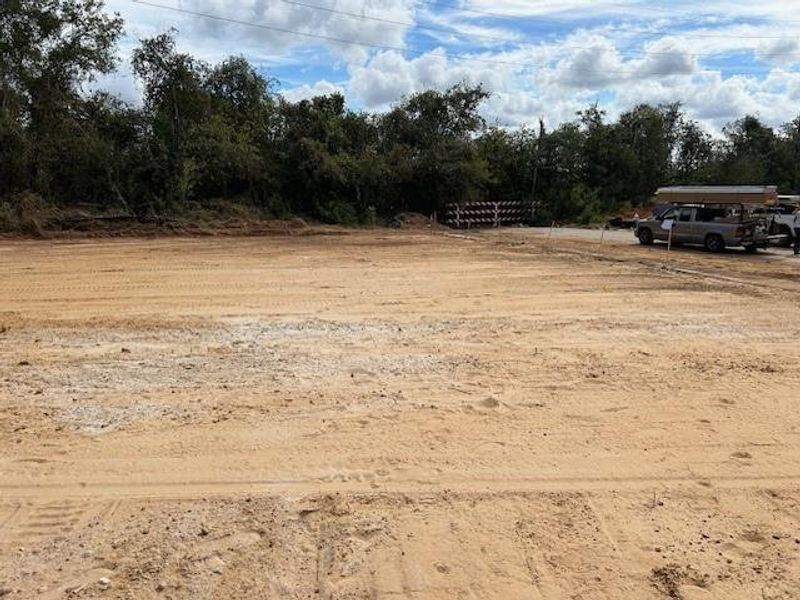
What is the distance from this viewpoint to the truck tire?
2353 cm

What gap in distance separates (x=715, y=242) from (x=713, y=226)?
566 mm

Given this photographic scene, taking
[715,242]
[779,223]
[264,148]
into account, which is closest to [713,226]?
[715,242]

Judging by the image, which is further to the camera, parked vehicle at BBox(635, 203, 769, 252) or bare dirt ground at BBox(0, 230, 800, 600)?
parked vehicle at BBox(635, 203, 769, 252)

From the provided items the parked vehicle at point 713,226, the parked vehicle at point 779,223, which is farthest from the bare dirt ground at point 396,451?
the parked vehicle at point 779,223

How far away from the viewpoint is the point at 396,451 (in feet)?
18.8

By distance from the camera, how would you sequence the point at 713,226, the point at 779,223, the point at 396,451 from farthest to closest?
the point at 779,223
the point at 713,226
the point at 396,451

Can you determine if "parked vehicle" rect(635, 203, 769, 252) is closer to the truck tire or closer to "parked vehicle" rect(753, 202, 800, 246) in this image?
the truck tire

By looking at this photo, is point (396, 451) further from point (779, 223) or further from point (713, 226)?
point (779, 223)

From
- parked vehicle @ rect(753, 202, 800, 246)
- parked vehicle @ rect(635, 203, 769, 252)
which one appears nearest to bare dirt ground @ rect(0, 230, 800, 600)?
parked vehicle @ rect(635, 203, 769, 252)

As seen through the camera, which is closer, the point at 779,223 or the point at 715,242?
the point at 715,242

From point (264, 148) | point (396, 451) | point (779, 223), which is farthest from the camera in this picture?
point (264, 148)

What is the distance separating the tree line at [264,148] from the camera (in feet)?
91.2

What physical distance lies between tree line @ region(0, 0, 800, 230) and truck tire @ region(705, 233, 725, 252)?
1483 cm

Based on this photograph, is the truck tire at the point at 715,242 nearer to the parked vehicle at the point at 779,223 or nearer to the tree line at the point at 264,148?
the parked vehicle at the point at 779,223
